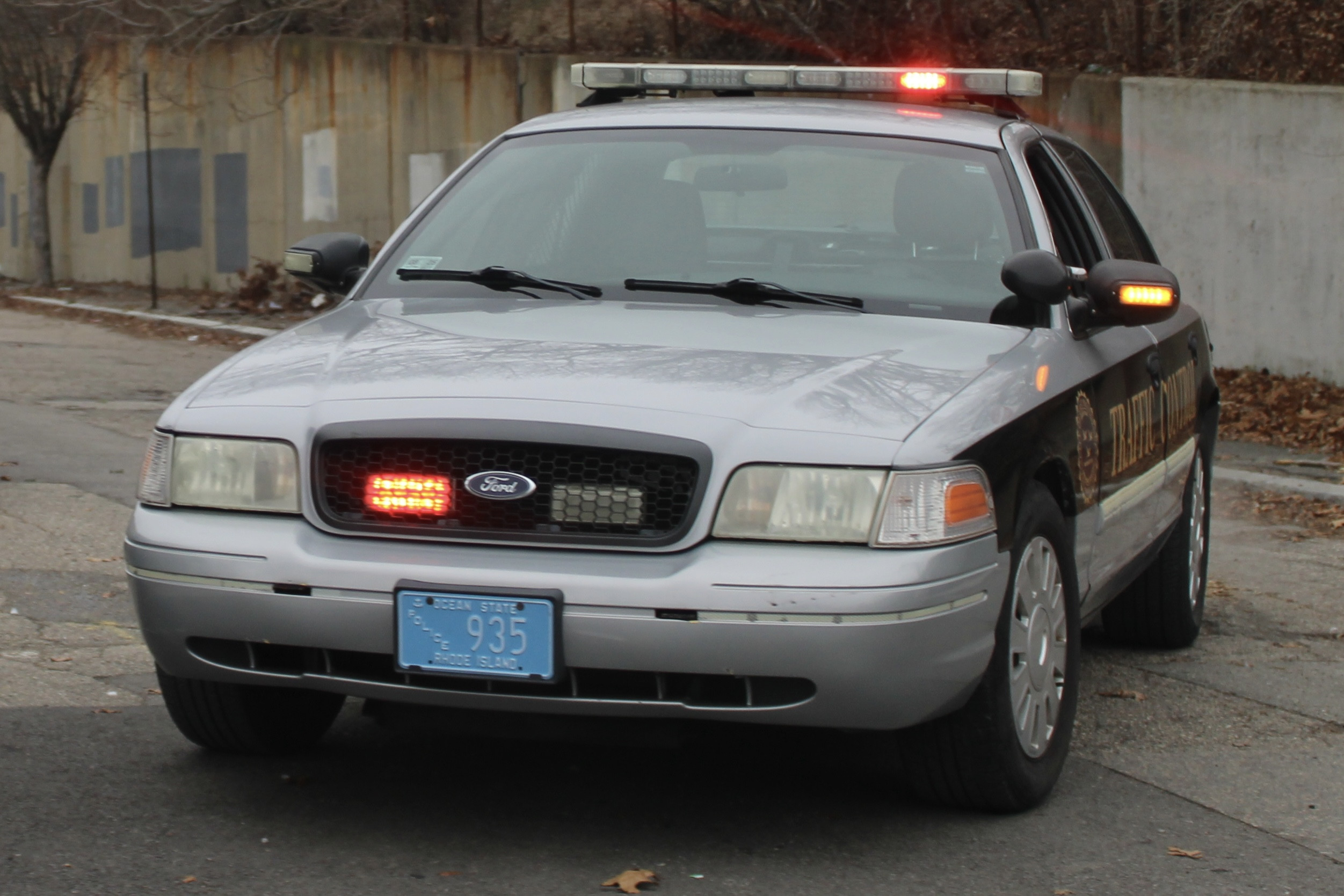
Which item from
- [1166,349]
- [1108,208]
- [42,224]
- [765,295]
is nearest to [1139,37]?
[1108,208]

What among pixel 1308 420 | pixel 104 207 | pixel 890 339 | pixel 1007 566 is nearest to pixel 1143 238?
pixel 890 339

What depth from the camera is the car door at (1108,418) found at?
4773mm

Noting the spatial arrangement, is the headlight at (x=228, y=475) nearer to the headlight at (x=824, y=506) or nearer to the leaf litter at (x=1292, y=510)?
the headlight at (x=824, y=506)

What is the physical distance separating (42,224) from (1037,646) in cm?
2625

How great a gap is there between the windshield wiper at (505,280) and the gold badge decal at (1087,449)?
49.4 inches

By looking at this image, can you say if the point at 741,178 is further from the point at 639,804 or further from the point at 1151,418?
the point at 639,804

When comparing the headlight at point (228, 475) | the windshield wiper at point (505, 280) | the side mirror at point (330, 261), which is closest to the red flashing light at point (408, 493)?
the headlight at point (228, 475)

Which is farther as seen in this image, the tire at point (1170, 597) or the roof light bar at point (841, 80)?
the tire at point (1170, 597)

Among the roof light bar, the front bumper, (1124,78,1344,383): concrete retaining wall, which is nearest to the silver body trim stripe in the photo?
the front bumper

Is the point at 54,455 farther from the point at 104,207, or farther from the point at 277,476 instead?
the point at 104,207

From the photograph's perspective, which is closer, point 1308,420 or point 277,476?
point 277,476

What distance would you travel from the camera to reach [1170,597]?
6145mm

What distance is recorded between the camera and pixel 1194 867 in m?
3.96

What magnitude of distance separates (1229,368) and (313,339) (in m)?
9.76
